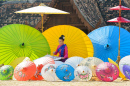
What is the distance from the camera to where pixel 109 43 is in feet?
34.7

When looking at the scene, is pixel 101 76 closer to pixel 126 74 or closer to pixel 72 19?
pixel 126 74

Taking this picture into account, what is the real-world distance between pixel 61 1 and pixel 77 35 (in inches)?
147

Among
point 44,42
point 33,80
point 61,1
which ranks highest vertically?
point 61,1

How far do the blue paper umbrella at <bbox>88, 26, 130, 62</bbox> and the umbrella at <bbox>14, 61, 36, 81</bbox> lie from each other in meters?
3.22

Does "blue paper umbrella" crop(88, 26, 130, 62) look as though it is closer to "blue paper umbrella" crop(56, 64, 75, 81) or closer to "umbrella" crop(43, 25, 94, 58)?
"umbrella" crop(43, 25, 94, 58)

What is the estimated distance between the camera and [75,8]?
13469 millimetres

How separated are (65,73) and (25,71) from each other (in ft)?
3.17

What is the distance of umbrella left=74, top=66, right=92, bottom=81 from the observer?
7906 mm

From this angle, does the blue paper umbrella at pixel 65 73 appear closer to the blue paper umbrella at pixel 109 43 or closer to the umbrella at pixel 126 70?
the umbrella at pixel 126 70

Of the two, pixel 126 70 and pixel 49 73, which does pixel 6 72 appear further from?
pixel 126 70

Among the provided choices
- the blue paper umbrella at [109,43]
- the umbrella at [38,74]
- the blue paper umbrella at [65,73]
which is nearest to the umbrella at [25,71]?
the umbrella at [38,74]

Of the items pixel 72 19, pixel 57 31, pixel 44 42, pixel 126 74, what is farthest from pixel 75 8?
pixel 126 74

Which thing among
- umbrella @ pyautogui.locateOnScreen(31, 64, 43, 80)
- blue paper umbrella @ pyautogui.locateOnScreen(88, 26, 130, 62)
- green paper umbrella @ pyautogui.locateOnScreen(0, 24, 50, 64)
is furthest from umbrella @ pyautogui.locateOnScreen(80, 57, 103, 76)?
blue paper umbrella @ pyautogui.locateOnScreen(88, 26, 130, 62)

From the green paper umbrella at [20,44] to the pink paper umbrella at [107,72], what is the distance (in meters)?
2.38
